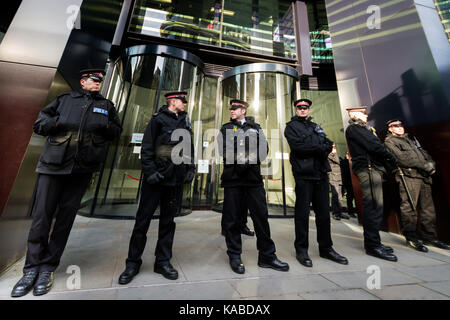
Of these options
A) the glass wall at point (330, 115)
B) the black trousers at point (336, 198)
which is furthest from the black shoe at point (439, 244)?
the glass wall at point (330, 115)

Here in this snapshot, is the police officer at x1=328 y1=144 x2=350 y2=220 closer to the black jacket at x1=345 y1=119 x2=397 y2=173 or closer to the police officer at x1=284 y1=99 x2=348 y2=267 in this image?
the black jacket at x1=345 y1=119 x2=397 y2=173

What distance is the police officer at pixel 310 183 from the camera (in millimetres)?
2525

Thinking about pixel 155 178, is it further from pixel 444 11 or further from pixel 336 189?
pixel 444 11

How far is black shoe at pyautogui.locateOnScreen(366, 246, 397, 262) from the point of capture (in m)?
2.54

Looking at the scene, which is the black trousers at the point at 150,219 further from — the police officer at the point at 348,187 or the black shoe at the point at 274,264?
the police officer at the point at 348,187

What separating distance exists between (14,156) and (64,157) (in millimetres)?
773

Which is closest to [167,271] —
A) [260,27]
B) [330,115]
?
[260,27]

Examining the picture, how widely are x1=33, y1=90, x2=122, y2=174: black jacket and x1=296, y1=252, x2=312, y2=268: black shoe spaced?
2.68 metres

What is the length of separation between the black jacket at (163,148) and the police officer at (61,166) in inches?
18.0

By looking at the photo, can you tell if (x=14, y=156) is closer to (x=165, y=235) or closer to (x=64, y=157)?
(x=64, y=157)

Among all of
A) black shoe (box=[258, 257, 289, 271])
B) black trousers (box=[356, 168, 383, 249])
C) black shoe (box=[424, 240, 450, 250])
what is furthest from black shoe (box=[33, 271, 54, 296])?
black shoe (box=[424, 240, 450, 250])

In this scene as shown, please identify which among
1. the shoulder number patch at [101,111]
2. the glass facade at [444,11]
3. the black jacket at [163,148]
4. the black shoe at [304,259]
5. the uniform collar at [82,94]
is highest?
the glass facade at [444,11]

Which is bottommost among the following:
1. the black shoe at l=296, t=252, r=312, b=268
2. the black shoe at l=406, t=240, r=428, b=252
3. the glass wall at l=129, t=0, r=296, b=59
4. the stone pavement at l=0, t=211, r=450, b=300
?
the stone pavement at l=0, t=211, r=450, b=300
